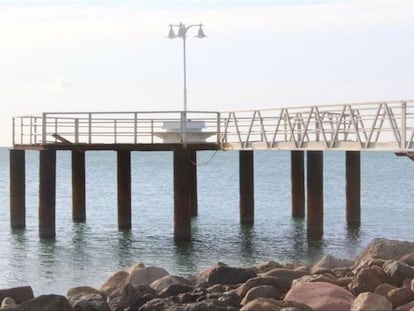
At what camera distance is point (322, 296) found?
1588 centimetres

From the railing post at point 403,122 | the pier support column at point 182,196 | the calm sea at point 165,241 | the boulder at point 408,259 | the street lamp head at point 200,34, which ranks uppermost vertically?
the street lamp head at point 200,34

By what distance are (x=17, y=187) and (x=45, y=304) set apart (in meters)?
20.1

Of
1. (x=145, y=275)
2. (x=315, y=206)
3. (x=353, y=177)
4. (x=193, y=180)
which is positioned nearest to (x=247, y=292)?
(x=145, y=275)

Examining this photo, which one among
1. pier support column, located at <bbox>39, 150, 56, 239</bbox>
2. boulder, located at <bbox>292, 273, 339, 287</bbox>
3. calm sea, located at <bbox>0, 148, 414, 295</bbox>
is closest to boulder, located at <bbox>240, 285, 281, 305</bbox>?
boulder, located at <bbox>292, 273, 339, 287</bbox>

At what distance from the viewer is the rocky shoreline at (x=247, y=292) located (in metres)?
15.3

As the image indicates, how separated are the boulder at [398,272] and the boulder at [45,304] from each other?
5.37 metres

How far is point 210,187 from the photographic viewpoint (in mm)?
77875

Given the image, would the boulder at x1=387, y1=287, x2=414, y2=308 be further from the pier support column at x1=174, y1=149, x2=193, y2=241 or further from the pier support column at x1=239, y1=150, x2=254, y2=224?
the pier support column at x1=239, y1=150, x2=254, y2=224

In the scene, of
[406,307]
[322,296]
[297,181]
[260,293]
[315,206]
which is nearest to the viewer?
[406,307]

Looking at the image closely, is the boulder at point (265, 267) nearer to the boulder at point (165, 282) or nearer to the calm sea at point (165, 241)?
the boulder at point (165, 282)

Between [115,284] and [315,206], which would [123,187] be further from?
[115,284]

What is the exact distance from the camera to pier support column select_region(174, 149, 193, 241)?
31.1 m

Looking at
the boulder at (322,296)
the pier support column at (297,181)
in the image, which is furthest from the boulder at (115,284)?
the pier support column at (297,181)

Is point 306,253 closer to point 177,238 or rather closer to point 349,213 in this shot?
point 177,238
